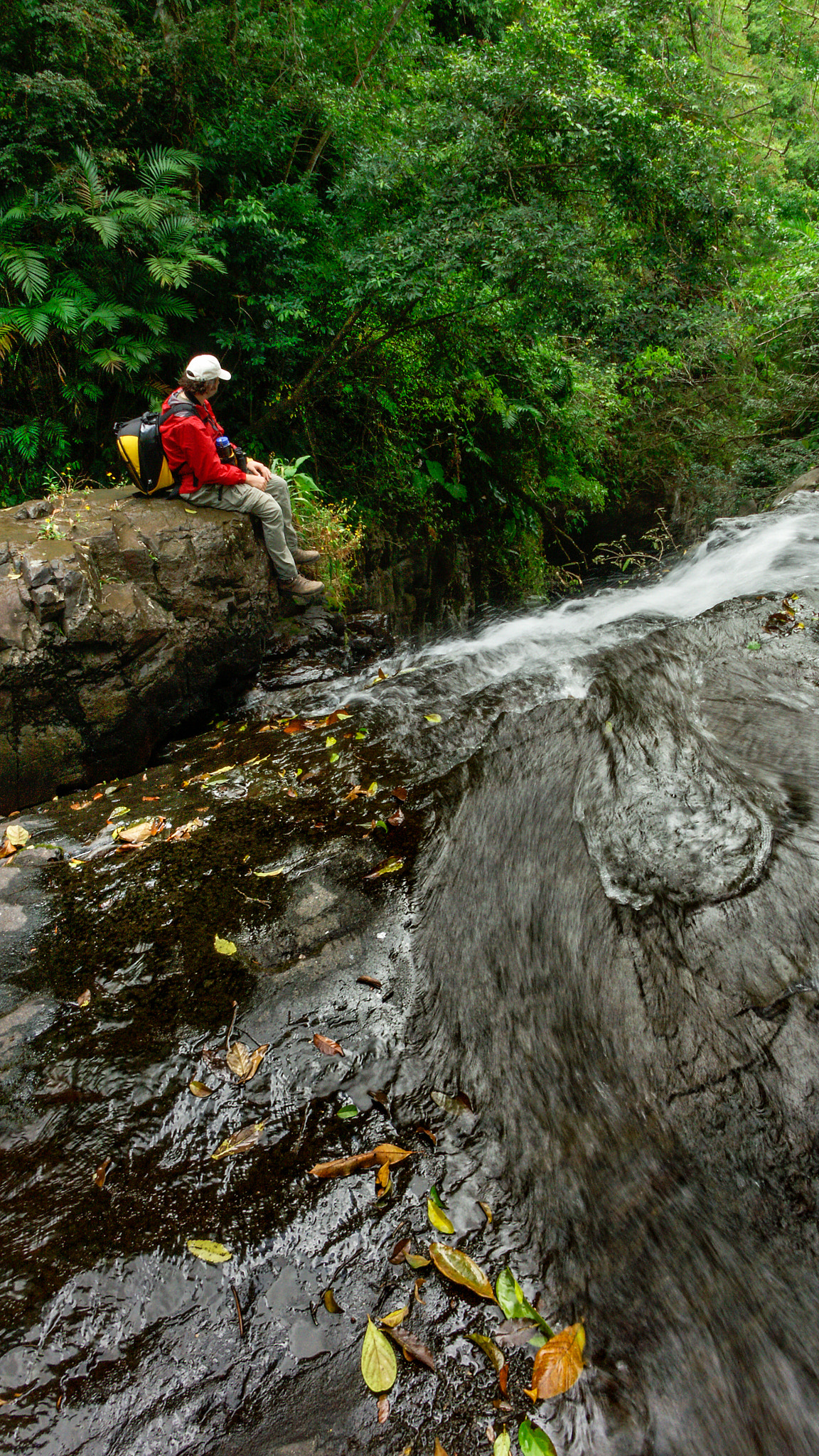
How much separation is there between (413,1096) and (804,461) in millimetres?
13088

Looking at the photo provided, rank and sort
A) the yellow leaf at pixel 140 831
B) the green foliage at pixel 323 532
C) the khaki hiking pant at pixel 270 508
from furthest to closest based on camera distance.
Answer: the green foliage at pixel 323 532
the khaki hiking pant at pixel 270 508
the yellow leaf at pixel 140 831

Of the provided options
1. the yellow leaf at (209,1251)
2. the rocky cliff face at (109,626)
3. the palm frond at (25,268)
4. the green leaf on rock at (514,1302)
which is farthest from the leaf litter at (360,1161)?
the palm frond at (25,268)

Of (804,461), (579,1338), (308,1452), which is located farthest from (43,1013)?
(804,461)

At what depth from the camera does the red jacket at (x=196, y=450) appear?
5.07 meters

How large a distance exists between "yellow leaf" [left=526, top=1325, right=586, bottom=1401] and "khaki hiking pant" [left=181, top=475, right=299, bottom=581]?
18.3 ft

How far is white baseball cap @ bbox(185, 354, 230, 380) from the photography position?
495 centimetres

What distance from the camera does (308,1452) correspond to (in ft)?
5.12

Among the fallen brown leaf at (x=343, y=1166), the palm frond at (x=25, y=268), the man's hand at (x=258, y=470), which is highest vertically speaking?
the palm frond at (x=25, y=268)

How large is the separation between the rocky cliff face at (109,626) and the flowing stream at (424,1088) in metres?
0.63

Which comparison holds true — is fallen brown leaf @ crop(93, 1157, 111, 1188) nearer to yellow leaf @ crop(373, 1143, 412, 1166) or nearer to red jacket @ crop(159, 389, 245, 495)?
yellow leaf @ crop(373, 1143, 412, 1166)

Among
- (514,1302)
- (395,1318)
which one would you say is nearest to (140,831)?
(395,1318)

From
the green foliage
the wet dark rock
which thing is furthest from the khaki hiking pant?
the wet dark rock

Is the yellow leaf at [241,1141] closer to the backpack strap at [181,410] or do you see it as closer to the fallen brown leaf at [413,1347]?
the fallen brown leaf at [413,1347]

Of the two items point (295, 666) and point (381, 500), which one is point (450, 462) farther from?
point (295, 666)
